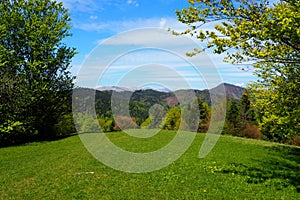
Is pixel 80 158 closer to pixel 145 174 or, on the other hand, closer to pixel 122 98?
pixel 145 174

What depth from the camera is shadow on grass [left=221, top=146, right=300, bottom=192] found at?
39.2 ft

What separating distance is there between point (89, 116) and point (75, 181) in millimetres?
29076

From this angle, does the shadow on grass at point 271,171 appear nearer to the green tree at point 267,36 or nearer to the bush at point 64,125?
the green tree at point 267,36

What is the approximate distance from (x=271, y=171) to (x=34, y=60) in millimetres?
25356

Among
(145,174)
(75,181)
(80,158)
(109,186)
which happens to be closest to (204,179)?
(145,174)

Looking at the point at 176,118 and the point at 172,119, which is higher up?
the point at 176,118

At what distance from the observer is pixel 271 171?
14.2 meters

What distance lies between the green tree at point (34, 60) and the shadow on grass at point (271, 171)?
21489mm

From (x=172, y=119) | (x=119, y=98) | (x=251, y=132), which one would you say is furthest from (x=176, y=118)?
(x=119, y=98)

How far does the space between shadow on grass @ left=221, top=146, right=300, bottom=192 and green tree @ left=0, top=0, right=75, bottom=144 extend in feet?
70.5

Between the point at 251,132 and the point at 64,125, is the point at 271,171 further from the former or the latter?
the point at 251,132

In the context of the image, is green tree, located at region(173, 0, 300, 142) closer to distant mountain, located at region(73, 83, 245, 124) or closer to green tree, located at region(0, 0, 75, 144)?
distant mountain, located at region(73, 83, 245, 124)

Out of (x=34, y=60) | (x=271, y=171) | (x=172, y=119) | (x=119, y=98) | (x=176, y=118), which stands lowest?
(x=271, y=171)

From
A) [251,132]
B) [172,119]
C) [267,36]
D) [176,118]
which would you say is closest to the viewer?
[267,36]
